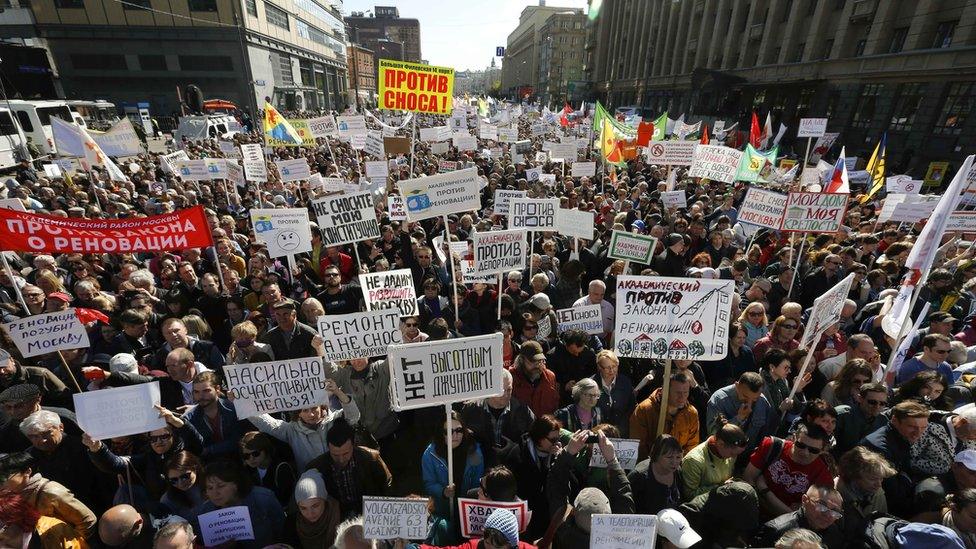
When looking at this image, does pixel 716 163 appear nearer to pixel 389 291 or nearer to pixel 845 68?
pixel 389 291

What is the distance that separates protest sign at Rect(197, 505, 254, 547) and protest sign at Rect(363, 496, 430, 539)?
92cm

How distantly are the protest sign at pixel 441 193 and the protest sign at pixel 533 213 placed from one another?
2.90 feet

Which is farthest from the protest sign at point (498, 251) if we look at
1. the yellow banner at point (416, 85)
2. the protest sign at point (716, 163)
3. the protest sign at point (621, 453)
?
the protest sign at point (716, 163)

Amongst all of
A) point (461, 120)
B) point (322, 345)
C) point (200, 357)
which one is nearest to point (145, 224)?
point (200, 357)

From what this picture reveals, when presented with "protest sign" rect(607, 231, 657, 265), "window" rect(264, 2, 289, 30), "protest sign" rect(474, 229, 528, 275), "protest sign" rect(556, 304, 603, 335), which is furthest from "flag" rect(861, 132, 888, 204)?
"window" rect(264, 2, 289, 30)

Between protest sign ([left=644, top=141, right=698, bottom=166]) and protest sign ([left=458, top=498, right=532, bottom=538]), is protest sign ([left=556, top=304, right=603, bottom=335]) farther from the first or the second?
protest sign ([left=644, top=141, right=698, bottom=166])

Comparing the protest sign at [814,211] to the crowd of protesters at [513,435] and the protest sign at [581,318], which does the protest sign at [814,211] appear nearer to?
the crowd of protesters at [513,435]

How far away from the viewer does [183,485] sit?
10.6 ft

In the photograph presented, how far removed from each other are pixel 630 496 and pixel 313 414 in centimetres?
258

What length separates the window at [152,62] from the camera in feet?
144

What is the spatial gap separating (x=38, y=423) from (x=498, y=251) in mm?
4564

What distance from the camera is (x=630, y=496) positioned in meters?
3.22

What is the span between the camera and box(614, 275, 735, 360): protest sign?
13.1 feet

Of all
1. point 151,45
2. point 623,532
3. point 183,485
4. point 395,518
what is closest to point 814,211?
point 623,532
